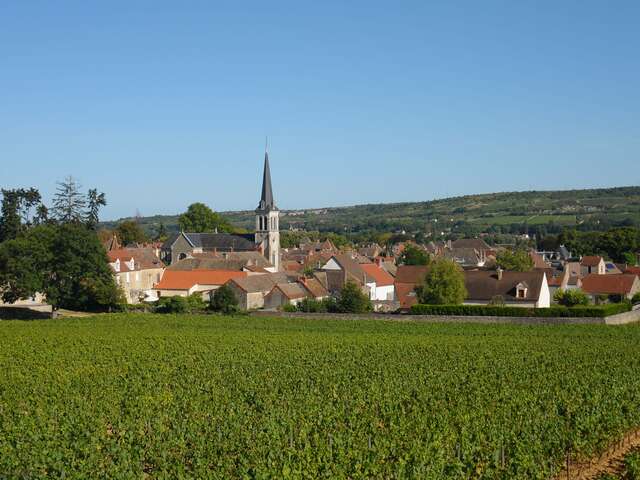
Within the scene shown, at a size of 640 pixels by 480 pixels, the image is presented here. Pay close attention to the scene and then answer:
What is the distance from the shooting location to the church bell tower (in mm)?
82000

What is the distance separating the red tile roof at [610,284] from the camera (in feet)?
207

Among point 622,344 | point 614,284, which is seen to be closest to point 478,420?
point 622,344

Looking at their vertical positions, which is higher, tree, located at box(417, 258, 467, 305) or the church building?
the church building

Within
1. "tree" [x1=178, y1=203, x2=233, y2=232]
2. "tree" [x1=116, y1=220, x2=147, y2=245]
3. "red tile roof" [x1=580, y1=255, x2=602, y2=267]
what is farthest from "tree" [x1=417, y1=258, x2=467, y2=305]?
"tree" [x1=116, y1=220, x2=147, y2=245]

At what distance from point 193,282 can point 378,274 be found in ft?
57.3

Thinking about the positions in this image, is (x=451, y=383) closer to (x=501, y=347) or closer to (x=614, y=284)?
(x=501, y=347)

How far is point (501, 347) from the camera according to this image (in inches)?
1387

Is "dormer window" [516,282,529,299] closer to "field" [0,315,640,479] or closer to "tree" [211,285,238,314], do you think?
"field" [0,315,640,479]

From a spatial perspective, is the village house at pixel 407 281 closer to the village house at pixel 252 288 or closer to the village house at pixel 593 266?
the village house at pixel 252 288

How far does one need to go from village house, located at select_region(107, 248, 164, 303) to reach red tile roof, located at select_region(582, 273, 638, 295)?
121ft

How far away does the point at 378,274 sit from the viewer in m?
73.8

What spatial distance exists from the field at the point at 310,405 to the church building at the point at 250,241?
43637 mm

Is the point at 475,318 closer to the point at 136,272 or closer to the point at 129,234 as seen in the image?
the point at 136,272

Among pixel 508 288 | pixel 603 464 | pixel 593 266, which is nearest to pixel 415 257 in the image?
pixel 593 266
